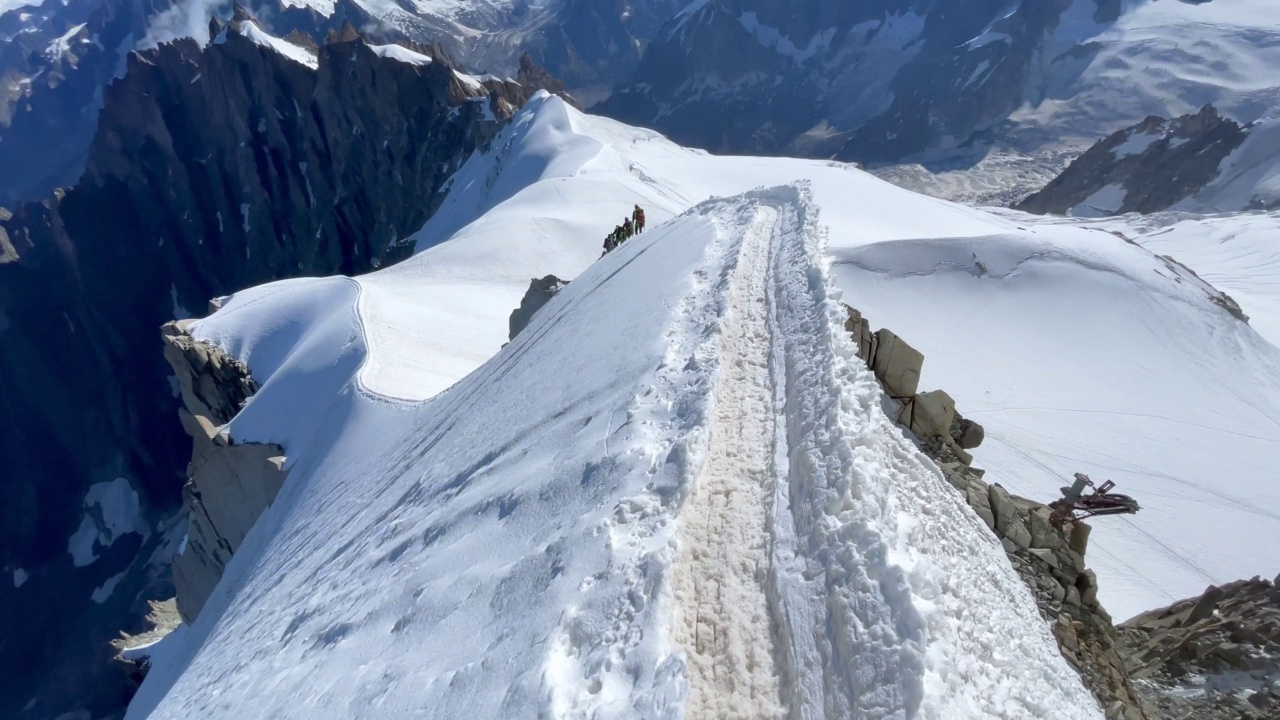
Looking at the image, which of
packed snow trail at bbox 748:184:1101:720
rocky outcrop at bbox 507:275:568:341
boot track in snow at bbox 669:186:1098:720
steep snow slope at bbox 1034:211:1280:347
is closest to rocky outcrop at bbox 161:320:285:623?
rocky outcrop at bbox 507:275:568:341

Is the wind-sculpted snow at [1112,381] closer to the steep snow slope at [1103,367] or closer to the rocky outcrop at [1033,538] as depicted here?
the steep snow slope at [1103,367]

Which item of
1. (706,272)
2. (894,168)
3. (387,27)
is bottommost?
(894,168)

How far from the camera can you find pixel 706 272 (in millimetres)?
11406

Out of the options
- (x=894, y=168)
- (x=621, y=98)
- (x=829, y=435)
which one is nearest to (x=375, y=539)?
(x=829, y=435)

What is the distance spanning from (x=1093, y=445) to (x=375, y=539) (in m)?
12.7

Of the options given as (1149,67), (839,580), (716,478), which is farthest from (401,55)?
(1149,67)

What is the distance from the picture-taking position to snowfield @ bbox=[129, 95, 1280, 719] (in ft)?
15.4

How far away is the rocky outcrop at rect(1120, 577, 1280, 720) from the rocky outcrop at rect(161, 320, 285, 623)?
16914 millimetres

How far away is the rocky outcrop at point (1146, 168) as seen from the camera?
6525cm

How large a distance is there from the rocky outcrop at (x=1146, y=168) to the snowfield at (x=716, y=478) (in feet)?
200

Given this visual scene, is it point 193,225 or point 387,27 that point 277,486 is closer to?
point 193,225

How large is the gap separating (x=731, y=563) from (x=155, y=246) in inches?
3766

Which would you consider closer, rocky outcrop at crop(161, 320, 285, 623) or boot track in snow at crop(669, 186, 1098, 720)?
boot track in snow at crop(669, 186, 1098, 720)

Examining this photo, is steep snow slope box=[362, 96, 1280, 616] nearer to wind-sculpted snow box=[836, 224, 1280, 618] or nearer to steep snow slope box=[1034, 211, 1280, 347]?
wind-sculpted snow box=[836, 224, 1280, 618]
